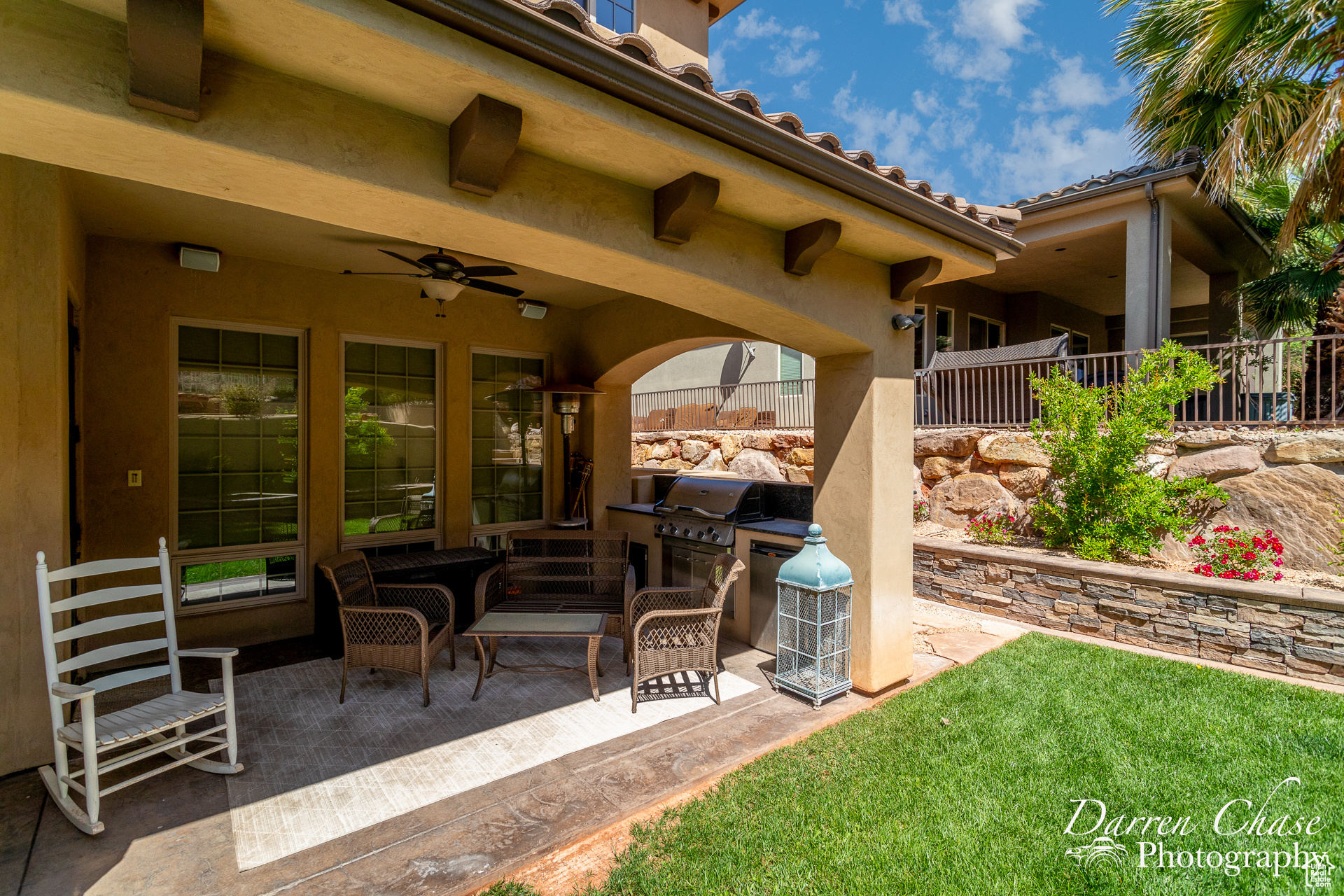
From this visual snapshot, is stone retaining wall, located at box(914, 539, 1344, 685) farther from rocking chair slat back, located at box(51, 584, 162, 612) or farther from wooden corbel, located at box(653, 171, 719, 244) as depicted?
rocking chair slat back, located at box(51, 584, 162, 612)

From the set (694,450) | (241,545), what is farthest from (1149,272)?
(241,545)

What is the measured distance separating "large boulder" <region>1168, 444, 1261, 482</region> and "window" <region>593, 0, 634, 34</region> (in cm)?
756

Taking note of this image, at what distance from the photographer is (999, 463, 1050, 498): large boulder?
24.6ft

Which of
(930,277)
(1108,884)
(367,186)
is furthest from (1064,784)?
(367,186)

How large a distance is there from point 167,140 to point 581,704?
3642 millimetres

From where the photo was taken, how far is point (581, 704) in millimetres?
4098

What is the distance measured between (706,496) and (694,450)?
669 cm

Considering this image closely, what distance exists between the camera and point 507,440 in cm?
683

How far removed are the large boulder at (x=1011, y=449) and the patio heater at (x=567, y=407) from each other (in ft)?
17.0

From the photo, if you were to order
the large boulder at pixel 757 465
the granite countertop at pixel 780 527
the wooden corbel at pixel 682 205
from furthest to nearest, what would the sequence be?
the large boulder at pixel 757 465 < the granite countertop at pixel 780 527 < the wooden corbel at pixel 682 205

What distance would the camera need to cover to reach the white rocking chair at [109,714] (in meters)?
2.67

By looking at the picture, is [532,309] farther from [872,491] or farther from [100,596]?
[100,596]

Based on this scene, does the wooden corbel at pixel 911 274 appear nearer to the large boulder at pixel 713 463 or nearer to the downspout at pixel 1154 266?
the downspout at pixel 1154 266

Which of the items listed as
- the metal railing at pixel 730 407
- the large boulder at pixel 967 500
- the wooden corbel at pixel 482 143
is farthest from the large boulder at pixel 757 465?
the wooden corbel at pixel 482 143
